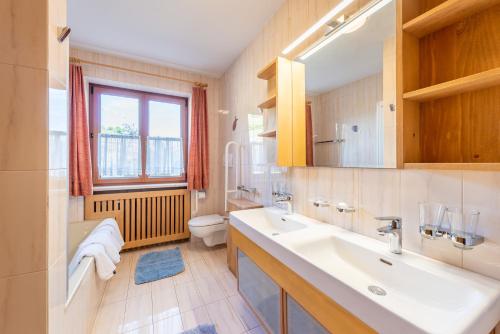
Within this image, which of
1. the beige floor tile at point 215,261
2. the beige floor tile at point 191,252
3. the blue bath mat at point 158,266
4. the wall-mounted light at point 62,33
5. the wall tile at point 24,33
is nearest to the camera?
the wall tile at point 24,33

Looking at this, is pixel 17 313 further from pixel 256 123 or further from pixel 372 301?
pixel 256 123

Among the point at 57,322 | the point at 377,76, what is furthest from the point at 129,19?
the point at 57,322

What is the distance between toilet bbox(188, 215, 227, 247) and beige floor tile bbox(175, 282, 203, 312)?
657 mm

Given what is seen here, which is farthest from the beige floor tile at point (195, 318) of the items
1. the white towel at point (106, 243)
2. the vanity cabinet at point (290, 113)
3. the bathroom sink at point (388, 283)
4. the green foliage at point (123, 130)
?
the green foliage at point (123, 130)

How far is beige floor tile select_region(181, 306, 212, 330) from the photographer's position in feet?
4.87

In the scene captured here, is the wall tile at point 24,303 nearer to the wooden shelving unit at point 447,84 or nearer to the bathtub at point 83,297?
the bathtub at point 83,297

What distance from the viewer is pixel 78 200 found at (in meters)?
2.45

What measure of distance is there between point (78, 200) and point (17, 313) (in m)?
2.20

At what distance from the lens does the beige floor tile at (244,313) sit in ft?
4.88

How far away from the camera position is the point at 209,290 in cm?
189

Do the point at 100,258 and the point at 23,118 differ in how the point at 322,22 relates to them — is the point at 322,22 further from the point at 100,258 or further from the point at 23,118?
the point at 100,258

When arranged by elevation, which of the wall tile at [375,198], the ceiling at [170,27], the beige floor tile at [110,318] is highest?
the ceiling at [170,27]

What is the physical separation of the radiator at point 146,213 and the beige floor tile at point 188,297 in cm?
112

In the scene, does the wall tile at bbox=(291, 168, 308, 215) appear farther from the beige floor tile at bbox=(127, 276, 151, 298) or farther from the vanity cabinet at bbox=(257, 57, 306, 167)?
the beige floor tile at bbox=(127, 276, 151, 298)
